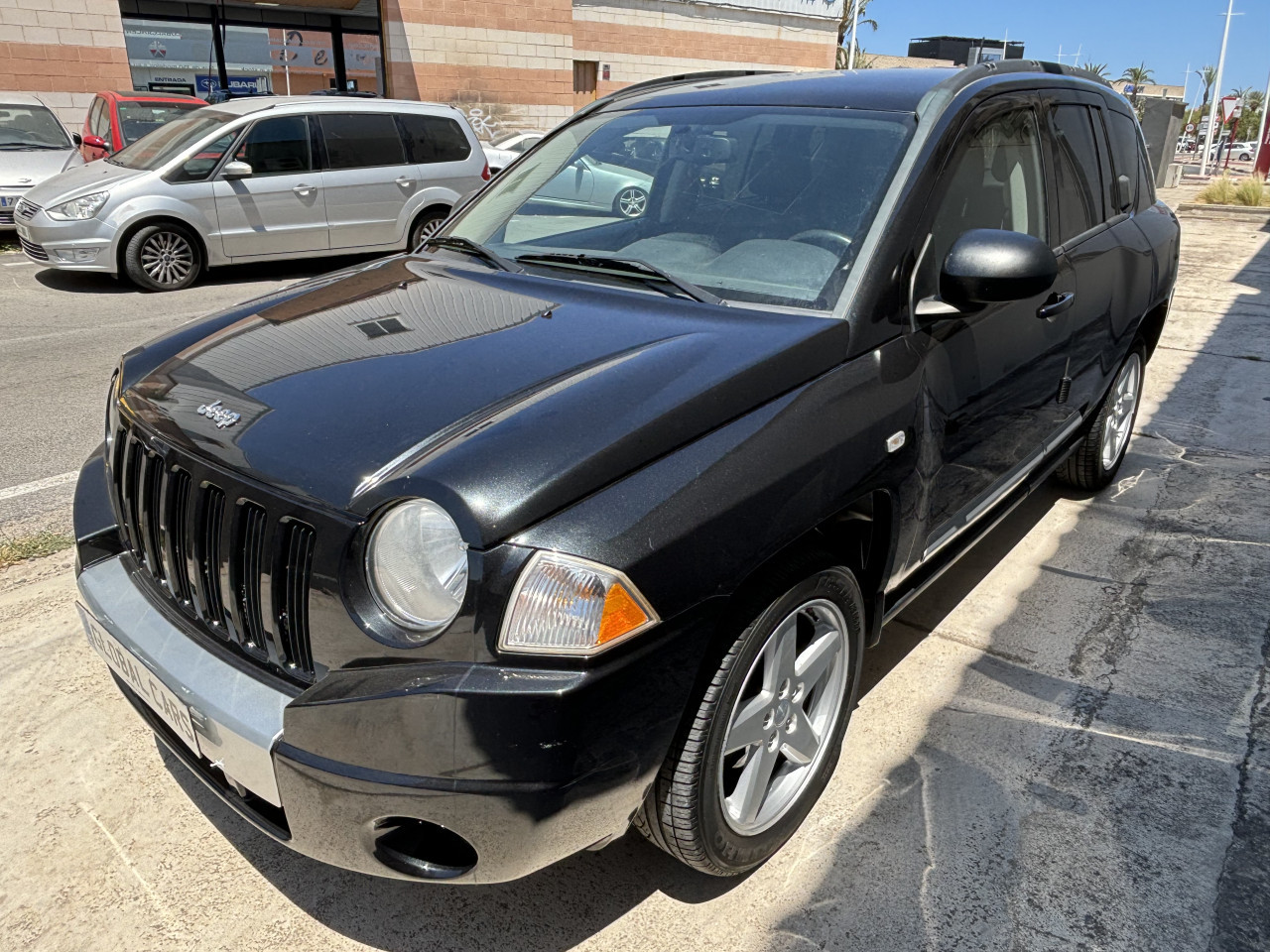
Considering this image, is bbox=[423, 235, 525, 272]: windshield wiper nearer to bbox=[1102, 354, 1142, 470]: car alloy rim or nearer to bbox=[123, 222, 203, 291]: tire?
bbox=[1102, 354, 1142, 470]: car alloy rim

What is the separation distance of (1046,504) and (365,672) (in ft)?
12.7

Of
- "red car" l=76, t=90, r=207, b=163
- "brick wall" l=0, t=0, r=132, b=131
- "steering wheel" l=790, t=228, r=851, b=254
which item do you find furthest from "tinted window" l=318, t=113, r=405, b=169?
"brick wall" l=0, t=0, r=132, b=131

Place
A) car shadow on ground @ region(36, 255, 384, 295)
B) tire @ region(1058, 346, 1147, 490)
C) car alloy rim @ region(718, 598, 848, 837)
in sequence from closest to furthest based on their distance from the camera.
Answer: car alloy rim @ region(718, 598, 848, 837) → tire @ region(1058, 346, 1147, 490) → car shadow on ground @ region(36, 255, 384, 295)

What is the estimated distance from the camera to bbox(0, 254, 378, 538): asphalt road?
485cm

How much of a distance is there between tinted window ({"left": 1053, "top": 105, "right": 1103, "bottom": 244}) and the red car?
11.6m

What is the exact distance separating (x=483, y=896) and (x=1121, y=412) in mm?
3902

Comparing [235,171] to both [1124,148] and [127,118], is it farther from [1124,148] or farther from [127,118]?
[1124,148]

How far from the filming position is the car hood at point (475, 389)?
195 centimetres

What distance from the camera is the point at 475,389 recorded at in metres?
2.22

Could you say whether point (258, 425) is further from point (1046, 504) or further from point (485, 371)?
point (1046, 504)

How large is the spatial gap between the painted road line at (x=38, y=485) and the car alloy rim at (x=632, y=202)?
3.04 meters

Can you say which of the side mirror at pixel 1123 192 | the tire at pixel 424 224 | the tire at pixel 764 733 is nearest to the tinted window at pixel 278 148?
the tire at pixel 424 224

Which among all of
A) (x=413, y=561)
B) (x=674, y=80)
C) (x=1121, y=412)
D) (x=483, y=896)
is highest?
(x=674, y=80)

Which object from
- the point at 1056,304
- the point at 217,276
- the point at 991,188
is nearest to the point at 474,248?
the point at 991,188
